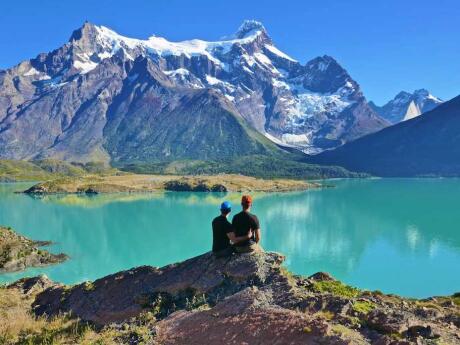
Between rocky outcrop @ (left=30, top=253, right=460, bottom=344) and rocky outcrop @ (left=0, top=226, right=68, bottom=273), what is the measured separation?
5033cm

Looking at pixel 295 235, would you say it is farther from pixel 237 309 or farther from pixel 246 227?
pixel 237 309

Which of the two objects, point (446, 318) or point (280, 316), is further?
point (446, 318)

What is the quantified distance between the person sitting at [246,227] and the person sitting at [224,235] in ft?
0.51

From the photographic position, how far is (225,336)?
13406mm

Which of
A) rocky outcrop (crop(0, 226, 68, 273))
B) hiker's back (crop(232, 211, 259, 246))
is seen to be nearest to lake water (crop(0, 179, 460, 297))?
rocky outcrop (crop(0, 226, 68, 273))

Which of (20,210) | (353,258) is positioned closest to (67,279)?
(353,258)

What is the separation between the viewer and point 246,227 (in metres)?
17.7

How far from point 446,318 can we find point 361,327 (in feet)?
21.2

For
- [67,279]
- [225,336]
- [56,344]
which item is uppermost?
[225,336]

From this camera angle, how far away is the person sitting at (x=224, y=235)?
59.1 ft

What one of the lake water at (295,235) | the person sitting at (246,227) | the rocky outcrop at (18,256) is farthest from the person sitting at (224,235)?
the rocky outcrop at (18,256)

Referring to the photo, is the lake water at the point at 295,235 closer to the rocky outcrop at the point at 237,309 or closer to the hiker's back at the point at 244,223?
the rocky outcrop at the point at 237,309

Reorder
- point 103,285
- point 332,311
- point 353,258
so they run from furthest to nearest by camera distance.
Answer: point 353,258 < point 103,285 < point 332,311

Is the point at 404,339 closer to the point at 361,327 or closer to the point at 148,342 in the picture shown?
the point at 361,327
